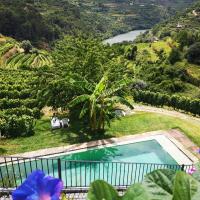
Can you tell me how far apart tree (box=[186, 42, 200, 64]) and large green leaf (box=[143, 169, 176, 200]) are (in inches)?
2700

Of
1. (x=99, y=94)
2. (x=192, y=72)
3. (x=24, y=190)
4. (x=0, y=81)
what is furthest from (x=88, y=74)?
(x=192, y=72)

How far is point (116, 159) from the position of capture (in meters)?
18.5

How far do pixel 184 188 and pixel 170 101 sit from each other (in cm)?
3150

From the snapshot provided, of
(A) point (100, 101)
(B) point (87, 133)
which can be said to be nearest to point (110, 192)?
(A) point (100, 101)

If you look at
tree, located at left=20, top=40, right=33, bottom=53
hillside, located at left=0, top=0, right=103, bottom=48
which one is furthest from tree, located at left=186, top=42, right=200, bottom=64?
tree, located at left=20, top=40, right=33, bottom=53

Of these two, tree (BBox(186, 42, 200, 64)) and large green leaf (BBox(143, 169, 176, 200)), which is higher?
large green leaf (BBox(143, 169, 176, 200))

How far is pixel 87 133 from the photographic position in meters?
21.0

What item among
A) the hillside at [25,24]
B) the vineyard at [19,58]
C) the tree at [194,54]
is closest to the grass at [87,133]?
the vineyard at [19,58]

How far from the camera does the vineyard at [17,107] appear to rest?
67.2ft

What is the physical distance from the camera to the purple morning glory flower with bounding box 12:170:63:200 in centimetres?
138

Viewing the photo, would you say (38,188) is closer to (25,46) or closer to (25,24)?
(25,46)

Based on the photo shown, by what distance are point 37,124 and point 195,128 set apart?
380 inches

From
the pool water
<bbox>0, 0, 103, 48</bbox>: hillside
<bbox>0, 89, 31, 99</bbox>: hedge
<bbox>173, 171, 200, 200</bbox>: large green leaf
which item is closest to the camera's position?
<bbox>173, 171, 200, 200</bbox>: large green leaf

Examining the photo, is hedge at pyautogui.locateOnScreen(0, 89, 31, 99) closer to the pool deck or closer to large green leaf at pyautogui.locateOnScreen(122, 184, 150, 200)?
the pool deck
